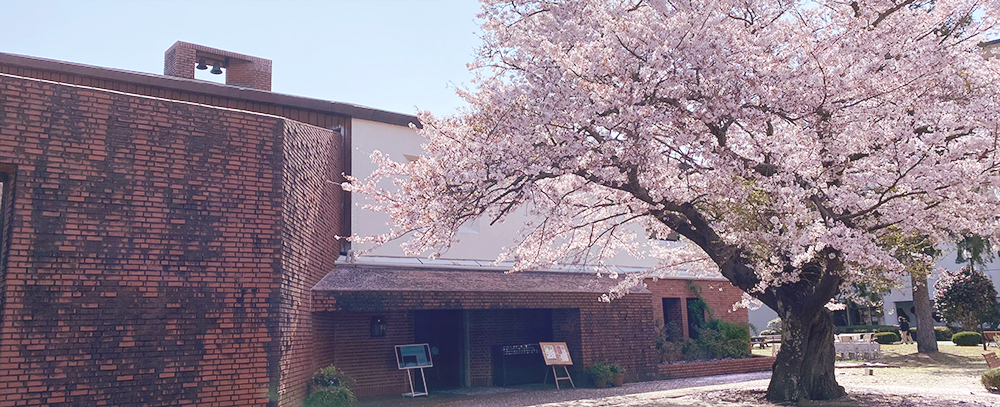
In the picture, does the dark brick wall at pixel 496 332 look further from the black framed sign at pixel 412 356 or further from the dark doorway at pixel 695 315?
the dark doorway at pixel 695 315

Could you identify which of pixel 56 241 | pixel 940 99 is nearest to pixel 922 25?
pixel 940 99

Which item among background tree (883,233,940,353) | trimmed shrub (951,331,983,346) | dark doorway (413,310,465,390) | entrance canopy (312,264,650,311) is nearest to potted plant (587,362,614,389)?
entrance canopy (312,264,650,311)

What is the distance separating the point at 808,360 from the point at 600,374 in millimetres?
5666

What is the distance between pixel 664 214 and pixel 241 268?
6759 mm

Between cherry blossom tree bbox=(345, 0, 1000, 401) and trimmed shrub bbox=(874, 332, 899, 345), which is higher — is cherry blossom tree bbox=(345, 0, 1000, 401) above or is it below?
above

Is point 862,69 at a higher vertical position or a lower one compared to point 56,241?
higher

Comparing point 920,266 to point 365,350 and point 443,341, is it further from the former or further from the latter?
point 365,350

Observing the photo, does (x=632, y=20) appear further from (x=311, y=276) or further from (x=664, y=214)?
(x=311, y=276)

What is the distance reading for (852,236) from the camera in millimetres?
10242

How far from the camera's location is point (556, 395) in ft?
50.3

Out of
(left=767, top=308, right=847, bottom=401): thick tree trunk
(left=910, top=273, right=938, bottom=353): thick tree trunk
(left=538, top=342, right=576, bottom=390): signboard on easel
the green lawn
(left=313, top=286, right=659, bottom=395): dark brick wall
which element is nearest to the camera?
(left=767, top=308, right=847, bottom=401): thick tree trunk

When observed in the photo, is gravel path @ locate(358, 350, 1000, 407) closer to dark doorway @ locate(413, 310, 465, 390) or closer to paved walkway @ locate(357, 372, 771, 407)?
paved walkway @ locate(357, 372, 771, 407)

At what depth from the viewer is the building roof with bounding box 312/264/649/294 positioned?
14383 millimetres

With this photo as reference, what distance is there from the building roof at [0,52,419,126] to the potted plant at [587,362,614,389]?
7408 millimetres
